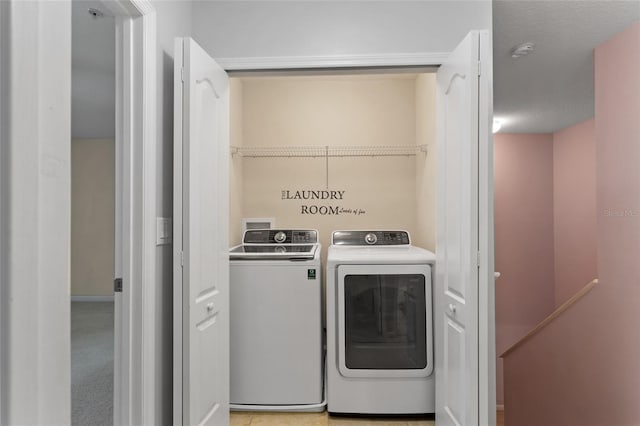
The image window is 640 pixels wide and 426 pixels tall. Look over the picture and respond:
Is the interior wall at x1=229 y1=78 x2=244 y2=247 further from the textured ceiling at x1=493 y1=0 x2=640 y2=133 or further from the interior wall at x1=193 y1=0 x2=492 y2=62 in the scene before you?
the textured ceiling at x1=493 y1=0 x2=640 y2=133

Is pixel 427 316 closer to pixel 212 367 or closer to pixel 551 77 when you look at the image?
pixel 212 367

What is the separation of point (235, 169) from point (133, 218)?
1.93 meters

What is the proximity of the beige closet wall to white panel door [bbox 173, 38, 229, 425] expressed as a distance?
62.0 inches

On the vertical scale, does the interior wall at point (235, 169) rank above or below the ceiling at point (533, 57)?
below

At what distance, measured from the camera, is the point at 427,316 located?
230 centimetres

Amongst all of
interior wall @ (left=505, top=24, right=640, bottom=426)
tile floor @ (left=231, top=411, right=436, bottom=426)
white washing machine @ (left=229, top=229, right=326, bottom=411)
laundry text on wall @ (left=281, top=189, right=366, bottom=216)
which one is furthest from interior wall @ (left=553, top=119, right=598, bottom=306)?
white washing machine @ (left=229, top=229, right=326, bottom=411)

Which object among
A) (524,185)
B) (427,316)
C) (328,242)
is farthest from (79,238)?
(524,185)

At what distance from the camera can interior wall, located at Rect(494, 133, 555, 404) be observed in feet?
16.9

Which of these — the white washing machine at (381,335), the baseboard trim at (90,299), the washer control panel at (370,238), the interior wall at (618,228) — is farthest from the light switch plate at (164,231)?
the baseboard trim at (90,299)

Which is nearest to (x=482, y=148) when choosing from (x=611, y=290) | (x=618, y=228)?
(x=618, y=228)

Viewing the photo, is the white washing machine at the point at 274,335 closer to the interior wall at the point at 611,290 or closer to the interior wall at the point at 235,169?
the interior wall at the point at 235,169

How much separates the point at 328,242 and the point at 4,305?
117 inches

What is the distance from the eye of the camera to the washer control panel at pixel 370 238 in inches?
123

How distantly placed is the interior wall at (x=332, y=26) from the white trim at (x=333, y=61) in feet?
0.08
